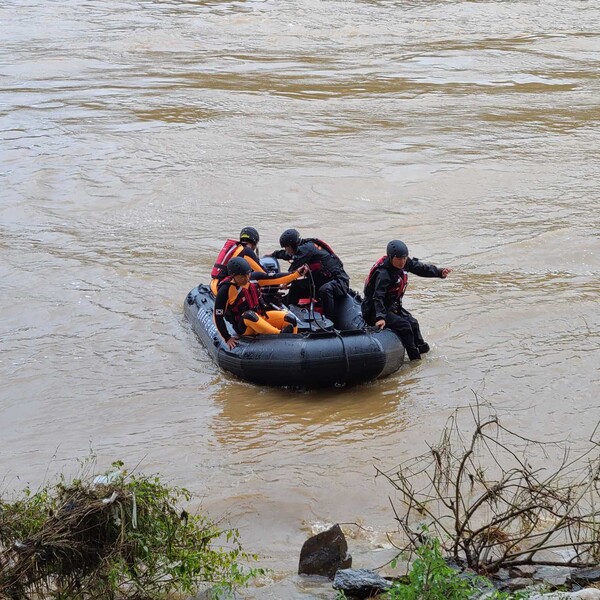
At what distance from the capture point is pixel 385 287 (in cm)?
936

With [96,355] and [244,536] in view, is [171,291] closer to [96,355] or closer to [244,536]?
[96,355]

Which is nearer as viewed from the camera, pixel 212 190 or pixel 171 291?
pixel 171 291

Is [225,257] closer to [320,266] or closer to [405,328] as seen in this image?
[320,266]

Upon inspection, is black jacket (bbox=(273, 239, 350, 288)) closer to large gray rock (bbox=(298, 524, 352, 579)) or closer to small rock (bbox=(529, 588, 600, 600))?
large gray rock (bbox=(298, 524, 352, 579))

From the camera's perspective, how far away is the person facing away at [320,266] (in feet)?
32.6

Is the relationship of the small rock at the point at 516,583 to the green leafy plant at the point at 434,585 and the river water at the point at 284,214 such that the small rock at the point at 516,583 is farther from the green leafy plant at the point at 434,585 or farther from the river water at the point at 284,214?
the river water at the point at 284,214

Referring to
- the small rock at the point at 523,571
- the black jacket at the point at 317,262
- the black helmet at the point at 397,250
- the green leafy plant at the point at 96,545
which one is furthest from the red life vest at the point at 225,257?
the small rock at the point at 523,571

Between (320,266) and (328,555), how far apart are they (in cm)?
458

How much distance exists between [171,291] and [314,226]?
279 centimetres

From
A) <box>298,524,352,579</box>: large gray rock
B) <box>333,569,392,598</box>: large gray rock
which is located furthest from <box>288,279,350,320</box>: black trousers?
<box>333,569,392,598</box>: large gray rock

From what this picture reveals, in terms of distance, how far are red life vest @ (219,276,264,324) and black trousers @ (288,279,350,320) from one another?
0.77 m

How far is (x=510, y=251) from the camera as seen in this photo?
1289 cm

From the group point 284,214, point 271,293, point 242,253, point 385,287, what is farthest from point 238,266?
point 284,214

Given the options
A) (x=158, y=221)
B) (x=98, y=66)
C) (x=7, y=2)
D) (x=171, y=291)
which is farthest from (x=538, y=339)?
(x=7, y=2)
